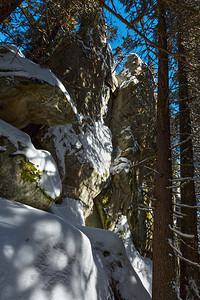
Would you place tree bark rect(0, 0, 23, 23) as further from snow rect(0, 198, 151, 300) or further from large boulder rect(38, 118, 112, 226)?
large boulder rect(38, 118, 112, 226)

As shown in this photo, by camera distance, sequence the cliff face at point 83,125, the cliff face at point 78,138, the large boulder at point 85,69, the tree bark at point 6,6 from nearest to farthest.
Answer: the tree bark at point 6,6 < the cliff face at point 78,138 < the cliff face at point 83,125 < the large boulder at point 85,69

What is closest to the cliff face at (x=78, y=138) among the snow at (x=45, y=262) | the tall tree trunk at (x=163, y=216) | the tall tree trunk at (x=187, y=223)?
the tall tree trunk at (x=163, y=216)

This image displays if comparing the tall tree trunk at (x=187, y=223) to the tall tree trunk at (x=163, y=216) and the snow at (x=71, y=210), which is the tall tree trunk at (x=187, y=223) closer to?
the tall tree trunk at (x=163, y=216)

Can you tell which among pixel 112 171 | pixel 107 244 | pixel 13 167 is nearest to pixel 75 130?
pixel 112 171

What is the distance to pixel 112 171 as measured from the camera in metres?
9.95

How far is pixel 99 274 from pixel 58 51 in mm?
9396

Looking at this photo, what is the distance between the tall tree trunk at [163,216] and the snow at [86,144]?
410 cm

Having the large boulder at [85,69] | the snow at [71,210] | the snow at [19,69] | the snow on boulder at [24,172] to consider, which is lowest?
the snow at [71,210]

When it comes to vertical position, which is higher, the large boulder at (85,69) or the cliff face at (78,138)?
the large boulder at (85,69)

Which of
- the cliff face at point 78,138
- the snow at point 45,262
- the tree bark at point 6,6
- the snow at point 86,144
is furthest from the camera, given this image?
the snow at point 86,144

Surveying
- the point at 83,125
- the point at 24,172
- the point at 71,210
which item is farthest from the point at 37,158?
the point at 83,125

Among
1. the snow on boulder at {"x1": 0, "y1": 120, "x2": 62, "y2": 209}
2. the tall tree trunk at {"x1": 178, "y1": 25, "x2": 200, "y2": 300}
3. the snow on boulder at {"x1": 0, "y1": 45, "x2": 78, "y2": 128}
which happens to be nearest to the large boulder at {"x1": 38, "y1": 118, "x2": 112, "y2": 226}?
the snow on boulder at {"x1": 0, "y1": 45, "x2": 78, "y2": 128}

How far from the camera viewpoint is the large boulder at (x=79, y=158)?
23.1 feet

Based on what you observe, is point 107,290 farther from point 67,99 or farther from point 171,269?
point 67,99
